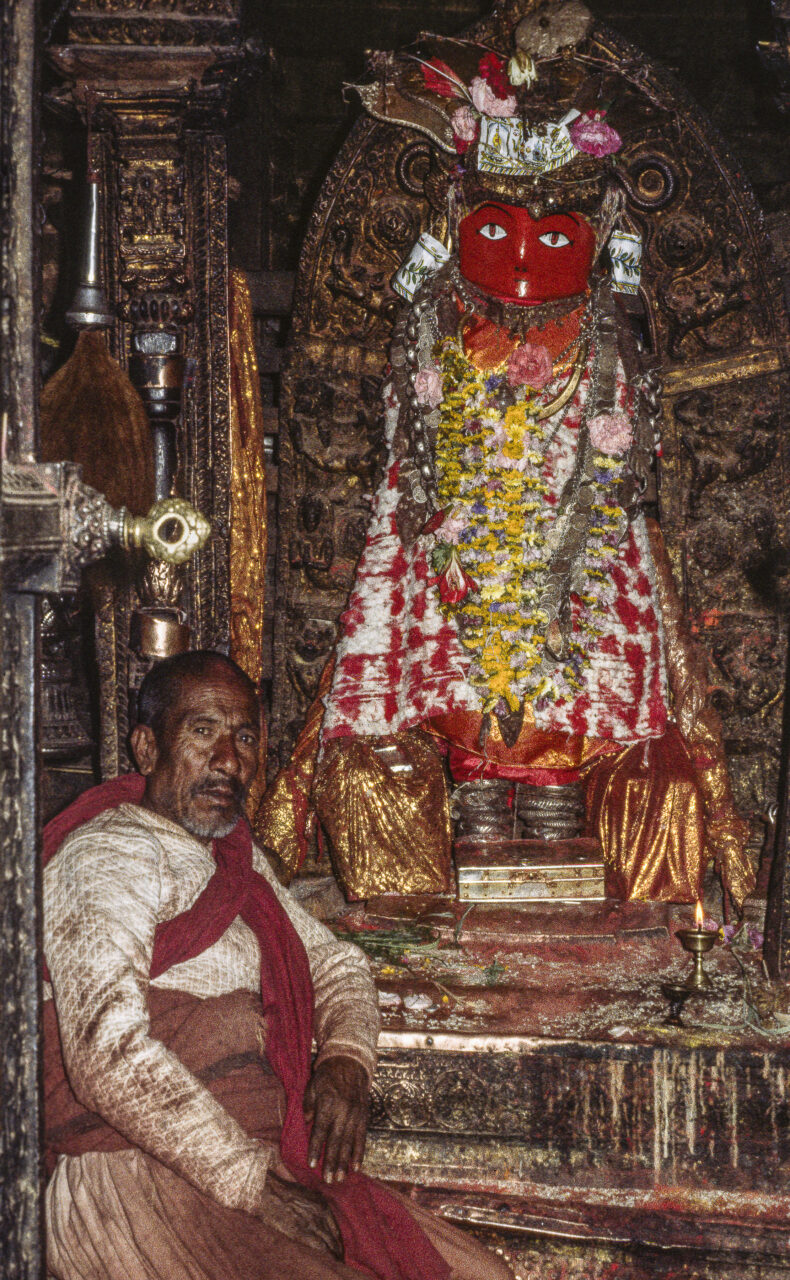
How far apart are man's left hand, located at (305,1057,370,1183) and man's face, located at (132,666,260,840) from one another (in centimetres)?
59

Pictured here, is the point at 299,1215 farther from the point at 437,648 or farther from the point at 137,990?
the point at 437,648

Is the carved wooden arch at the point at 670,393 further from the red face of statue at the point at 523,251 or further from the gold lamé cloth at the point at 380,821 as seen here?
the gold lamé cloth at the point at 380,821

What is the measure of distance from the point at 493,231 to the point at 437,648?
1.68m

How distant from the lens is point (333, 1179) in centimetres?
277

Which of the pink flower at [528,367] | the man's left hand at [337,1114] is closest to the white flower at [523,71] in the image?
the pink flower at [528,367]

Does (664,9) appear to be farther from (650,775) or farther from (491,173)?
(650,775)

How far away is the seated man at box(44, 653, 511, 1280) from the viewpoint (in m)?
2.51

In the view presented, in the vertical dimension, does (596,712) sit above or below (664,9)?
below

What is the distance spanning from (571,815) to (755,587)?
1.30m

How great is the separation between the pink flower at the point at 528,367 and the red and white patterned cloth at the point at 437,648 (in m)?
0.17

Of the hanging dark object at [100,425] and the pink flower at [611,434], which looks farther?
the pink flower at [611,434]

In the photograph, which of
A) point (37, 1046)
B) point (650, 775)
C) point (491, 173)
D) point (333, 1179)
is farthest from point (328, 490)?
→ point (37, 1046)

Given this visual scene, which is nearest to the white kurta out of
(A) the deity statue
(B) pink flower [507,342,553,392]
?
(A) the deity statue

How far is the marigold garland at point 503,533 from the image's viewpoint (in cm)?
497
